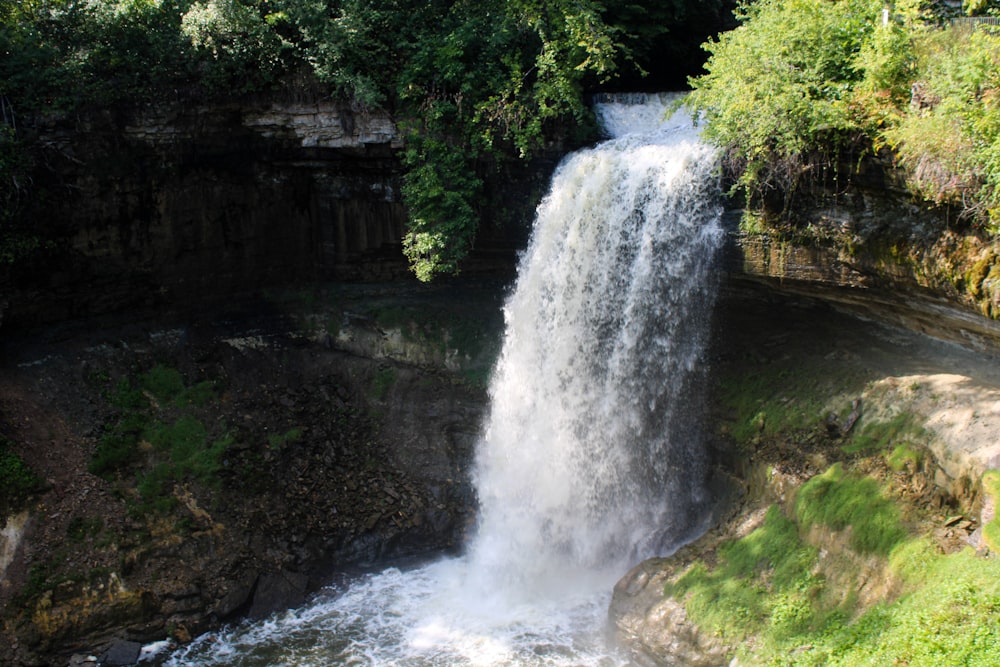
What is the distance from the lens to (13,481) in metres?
13.6

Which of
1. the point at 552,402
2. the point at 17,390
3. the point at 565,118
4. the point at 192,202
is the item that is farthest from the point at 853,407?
the point at 17,390

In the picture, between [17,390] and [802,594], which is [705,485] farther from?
[17,390]

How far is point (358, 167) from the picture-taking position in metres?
17.0

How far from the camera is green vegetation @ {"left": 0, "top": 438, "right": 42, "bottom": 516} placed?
13.5 meters

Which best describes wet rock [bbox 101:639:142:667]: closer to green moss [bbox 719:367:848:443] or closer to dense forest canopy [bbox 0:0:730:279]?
dense forest canopy [bbox 0:0:730:279]

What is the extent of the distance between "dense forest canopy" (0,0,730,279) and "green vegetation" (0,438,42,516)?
21.5 feet

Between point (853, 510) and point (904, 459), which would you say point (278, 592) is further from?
point (904, 459)

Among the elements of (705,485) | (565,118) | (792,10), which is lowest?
(705,485)

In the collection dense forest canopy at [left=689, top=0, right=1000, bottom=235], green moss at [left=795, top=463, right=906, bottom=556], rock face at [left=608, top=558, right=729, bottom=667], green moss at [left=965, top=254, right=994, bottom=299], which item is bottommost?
rock face at [left=608, top=558, right=729, bottom=667]

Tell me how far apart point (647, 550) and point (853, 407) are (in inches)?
170

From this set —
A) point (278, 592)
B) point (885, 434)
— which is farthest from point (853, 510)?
point (278, 592)

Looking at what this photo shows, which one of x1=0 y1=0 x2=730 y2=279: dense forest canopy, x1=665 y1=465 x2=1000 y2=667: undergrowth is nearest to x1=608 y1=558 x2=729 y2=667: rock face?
x1=665 y1=465 x2=1000 y2=667: undergrowth

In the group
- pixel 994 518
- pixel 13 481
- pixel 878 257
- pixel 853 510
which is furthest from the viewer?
pixel 13 481

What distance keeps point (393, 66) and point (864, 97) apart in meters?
9.39
